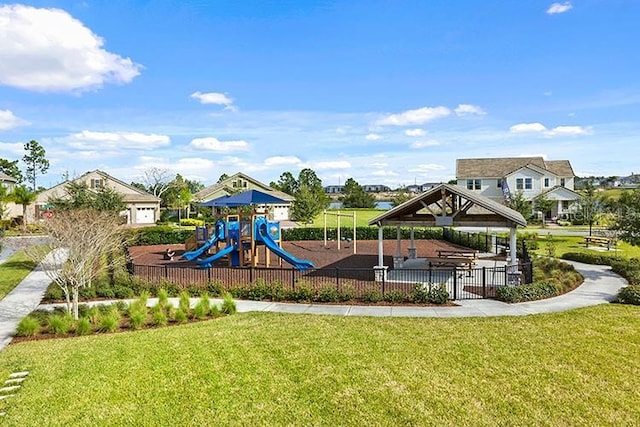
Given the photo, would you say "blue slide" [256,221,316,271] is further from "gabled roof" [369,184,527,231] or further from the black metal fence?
"gabled roof" [369,184,527,231]

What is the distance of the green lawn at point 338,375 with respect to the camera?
668 centimetres

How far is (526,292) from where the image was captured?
47.3ft

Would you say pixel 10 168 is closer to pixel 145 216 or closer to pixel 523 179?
pixel 145 216

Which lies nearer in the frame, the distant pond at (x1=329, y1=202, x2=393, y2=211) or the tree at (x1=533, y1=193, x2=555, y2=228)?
the tree at (x1=533, y1=193, x2=555, y2=228)

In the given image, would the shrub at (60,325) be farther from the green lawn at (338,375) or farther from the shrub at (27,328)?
the green lawn at (338,375)

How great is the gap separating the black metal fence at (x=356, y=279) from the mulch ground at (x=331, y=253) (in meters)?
3.68

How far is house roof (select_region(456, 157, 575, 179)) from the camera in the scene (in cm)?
5569

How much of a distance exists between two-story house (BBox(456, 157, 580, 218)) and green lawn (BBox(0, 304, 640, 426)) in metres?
44.1

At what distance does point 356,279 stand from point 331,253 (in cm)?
963

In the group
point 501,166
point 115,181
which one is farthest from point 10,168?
point 501,166

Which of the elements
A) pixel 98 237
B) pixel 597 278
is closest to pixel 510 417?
pixel 98 237

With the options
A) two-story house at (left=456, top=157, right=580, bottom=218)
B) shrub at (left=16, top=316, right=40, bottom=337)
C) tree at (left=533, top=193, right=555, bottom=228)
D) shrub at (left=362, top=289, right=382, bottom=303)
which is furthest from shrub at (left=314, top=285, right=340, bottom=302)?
two-story house at (left=456, top=157, right=580, bottom=218)

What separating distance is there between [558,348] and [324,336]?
491 centimetres

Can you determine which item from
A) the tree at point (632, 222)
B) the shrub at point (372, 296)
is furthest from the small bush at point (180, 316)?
the tree at point (632, 222)
